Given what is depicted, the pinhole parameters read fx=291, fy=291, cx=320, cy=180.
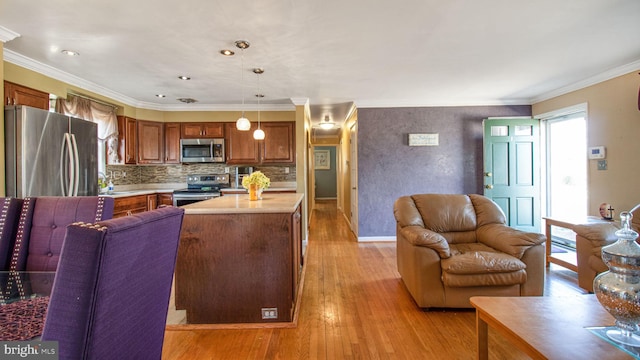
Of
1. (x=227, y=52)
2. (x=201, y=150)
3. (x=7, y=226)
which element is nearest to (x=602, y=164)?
(x=227, y=52)

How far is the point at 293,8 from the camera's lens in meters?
2.14

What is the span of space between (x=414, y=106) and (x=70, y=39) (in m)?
4.47

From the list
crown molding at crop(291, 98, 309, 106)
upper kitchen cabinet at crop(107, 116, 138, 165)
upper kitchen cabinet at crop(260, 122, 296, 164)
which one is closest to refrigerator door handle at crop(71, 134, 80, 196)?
upper kitchen cabinet at crop(107, 116, 138, 165)

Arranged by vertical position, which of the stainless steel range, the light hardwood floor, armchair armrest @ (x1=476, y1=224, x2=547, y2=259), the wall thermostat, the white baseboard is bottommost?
the light hardwood floor

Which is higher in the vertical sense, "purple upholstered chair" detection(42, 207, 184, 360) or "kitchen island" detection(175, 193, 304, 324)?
"purple upholstered chair" detection(42, 207, 184, 360)

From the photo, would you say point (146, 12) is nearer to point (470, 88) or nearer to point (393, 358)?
point (393, 358)

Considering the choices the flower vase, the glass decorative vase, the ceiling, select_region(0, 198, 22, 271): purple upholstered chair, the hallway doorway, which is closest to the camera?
the glass decorative vase

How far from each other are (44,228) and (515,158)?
5561mm

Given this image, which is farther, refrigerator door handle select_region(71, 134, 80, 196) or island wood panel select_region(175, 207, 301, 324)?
refrigerator door handle select_region(71, 134, 80, 196)

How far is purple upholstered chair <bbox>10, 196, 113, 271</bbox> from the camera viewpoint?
1.47 m

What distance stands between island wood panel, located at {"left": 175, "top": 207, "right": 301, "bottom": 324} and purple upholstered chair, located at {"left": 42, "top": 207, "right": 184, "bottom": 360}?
127 cm

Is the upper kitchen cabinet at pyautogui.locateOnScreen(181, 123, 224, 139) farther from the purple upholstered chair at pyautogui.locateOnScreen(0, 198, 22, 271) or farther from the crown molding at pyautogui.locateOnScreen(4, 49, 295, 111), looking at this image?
the purple upholstered chair at pyautogui.locateOnScreen(0, 198, 22, 271)

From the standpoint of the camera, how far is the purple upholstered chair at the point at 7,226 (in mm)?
1450

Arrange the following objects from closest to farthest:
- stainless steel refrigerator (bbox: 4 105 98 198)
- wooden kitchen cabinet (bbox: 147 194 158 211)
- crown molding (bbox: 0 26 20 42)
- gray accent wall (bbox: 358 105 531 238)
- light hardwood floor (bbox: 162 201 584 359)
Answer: light hardwood floor (bbox: 162 201 584 359)
crown molding (bbox: 0 26 20 42)
stainless steel refrigerator (bbox: 4 105 98 198)
wooden kitchen cabinet (bbox: 147 194 158 211)
gray accent wall (bbox: 358 105 531 238)
